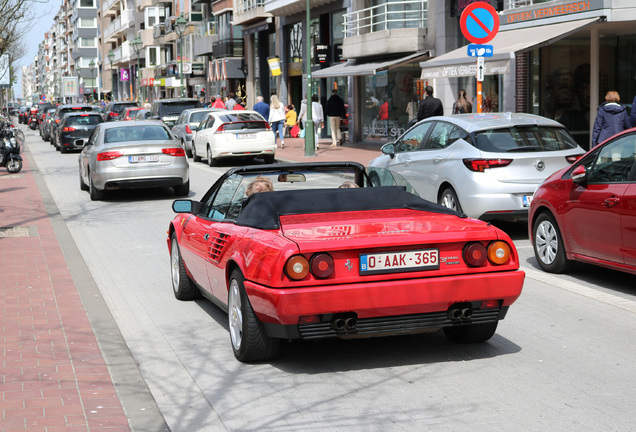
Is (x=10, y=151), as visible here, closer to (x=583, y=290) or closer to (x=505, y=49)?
(x=505, y=49)

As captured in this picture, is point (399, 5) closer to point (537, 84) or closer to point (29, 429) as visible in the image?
point (537, 84)

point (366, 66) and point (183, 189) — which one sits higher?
point (366, 66)

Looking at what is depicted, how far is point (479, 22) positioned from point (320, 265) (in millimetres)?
11111

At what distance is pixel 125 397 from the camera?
5.50 metres

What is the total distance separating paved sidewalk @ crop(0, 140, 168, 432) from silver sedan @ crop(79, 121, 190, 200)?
211 inches

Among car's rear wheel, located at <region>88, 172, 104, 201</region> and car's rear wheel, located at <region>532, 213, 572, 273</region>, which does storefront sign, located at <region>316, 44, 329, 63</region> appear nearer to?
car's rear wheel, located at <region>88, 172, 104, 201</region>

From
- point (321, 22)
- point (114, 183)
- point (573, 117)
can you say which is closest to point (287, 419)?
point (114, 183)

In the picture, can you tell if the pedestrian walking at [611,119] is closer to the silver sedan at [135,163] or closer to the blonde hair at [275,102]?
the silver sedan at [135,163]

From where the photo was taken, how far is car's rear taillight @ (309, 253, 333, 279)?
557 cm

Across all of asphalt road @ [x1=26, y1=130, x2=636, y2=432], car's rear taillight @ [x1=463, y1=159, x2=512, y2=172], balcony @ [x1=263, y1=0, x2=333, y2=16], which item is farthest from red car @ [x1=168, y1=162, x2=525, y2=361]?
balcony @ [x1=263, y1=0, x2=333, y2=16]

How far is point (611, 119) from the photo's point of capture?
1691cm

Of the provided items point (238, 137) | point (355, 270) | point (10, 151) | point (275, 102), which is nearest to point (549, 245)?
point (355, 270)

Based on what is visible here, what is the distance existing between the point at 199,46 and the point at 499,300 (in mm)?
60282

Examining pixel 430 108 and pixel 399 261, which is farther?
pixel 430 108
